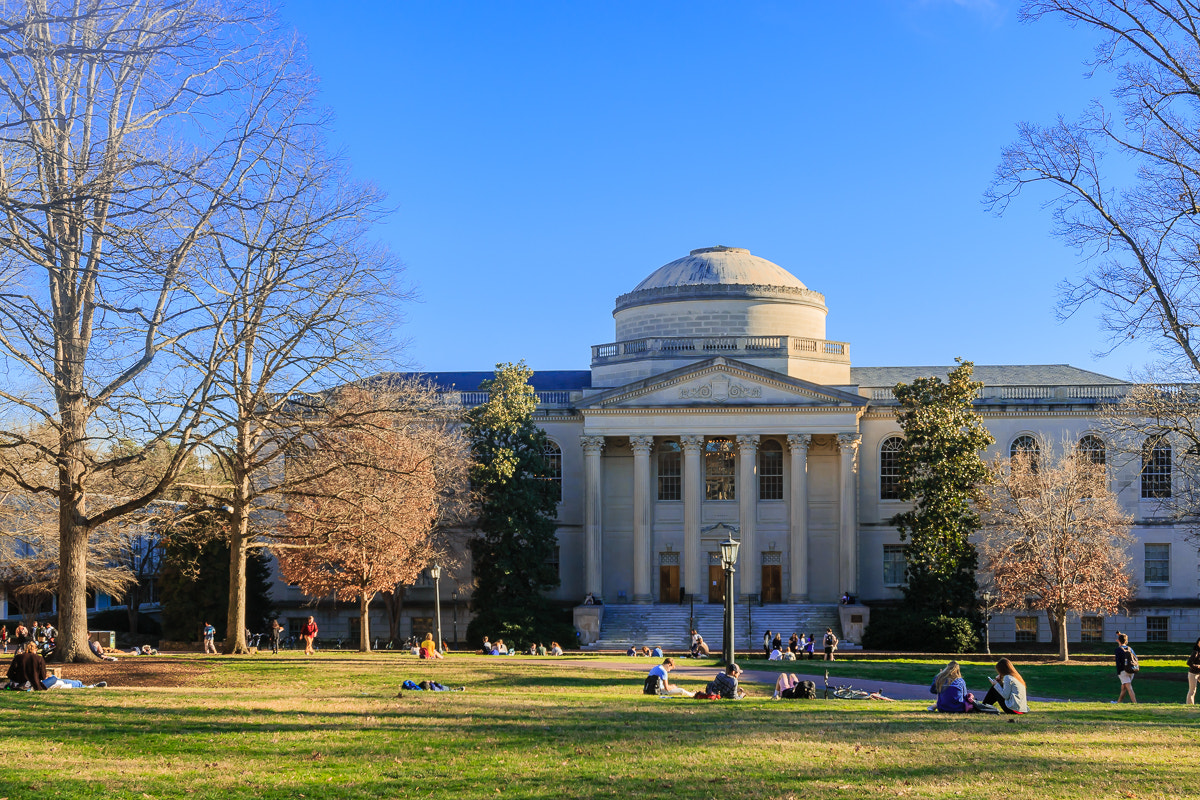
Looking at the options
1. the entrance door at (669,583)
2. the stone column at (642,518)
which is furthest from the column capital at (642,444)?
the entrance door at (669,583)

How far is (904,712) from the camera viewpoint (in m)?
20.9

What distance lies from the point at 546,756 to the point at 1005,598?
123 ft

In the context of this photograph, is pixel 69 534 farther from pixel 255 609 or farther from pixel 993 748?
pixel 255 609

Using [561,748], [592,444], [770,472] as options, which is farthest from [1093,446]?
[561,748]

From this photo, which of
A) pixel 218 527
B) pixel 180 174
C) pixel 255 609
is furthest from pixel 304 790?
pixel 255 609

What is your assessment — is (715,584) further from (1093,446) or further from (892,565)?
(1093,446)

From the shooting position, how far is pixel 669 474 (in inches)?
2372

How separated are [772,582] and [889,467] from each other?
8.24 meters

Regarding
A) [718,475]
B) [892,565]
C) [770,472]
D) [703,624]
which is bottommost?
[703,624]

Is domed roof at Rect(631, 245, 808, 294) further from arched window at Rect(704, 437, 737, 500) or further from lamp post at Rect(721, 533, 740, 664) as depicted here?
lamp post at Rect(721, 533, 740, 664)

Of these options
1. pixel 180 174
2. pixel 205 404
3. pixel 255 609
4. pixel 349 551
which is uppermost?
pixel 180 174

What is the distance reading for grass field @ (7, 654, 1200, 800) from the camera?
522 inches

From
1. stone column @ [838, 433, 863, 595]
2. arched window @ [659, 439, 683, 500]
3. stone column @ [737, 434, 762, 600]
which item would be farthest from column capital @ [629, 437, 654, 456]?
stone column @ [838, 433, 863, 595]

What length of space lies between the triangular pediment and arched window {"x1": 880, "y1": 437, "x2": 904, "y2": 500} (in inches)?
188
